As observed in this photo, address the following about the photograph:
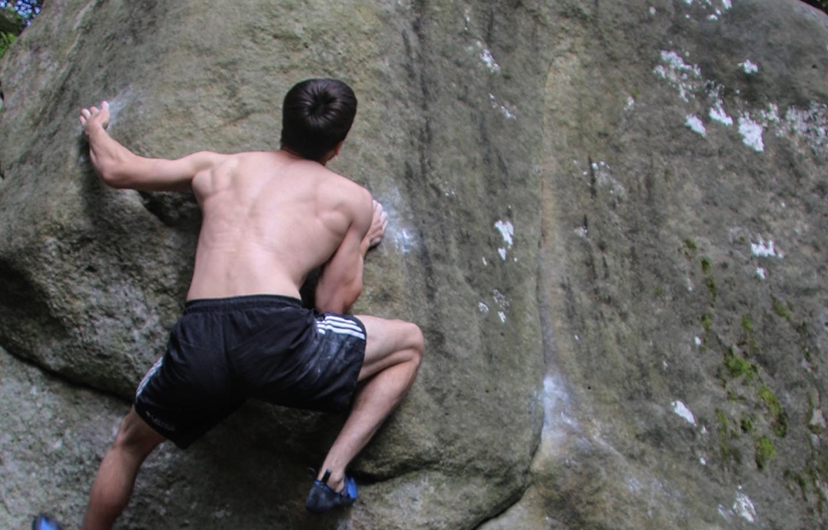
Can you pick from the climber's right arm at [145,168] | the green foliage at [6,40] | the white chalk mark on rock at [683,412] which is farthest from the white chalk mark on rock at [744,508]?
the green foliage at [6,40]

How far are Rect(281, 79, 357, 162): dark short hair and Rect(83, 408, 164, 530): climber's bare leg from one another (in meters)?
1.13

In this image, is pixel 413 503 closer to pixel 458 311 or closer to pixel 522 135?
pixel 458 311

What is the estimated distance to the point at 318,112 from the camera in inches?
123

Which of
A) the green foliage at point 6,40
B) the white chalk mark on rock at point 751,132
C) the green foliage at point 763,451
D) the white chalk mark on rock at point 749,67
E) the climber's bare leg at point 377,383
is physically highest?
the climber's bare leg at point 377,383

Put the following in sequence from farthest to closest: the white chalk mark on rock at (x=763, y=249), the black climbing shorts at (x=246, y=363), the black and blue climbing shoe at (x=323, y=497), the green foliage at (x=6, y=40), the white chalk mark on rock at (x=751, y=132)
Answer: the green foliage at (x=6, y=40)
the white chalk mark on rock at (x=751, y=132)
the white chalk mark on rock at (x=763, y=249)
the black and blue climbing shoe at (x=323, y=497)
the black climbing shorts at (x=246, y=363)

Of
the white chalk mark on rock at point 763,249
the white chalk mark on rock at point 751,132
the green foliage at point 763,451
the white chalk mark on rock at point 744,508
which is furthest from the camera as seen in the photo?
the white chalk mark on rock at point 751,132

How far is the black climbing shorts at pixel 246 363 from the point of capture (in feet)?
9.42

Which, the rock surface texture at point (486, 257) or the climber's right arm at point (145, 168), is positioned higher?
the climber's right arm at point (145, 168)

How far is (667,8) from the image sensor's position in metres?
5.45

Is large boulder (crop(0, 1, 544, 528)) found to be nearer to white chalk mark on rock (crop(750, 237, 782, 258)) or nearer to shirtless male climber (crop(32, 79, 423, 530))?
shirtless male climber (crop(32, 79, 423, 530))

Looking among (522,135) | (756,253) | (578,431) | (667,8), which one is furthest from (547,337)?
(667,8)

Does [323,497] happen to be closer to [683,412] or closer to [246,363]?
[246,363]

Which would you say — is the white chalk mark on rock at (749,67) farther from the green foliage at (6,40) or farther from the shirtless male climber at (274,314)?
the green foliage at (6,40)

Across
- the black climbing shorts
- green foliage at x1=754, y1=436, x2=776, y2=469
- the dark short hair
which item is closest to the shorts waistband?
the black climbing shorts
